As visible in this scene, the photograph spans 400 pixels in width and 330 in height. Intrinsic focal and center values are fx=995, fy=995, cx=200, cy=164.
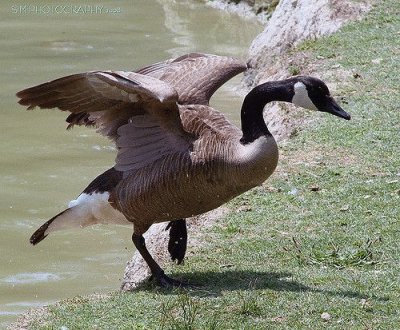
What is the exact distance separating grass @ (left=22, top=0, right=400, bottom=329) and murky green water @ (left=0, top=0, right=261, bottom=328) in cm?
155

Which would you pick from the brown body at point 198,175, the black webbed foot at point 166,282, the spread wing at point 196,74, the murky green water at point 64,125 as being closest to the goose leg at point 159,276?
the black webbed foot at point 166,282

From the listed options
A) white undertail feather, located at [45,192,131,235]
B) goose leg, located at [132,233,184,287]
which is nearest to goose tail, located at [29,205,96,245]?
white undertail feather, located at [45,192,131,235]

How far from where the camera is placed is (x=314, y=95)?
6910mm

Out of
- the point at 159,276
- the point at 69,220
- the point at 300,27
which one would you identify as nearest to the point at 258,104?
the point at 159,276

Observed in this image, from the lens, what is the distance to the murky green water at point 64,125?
9.20 m

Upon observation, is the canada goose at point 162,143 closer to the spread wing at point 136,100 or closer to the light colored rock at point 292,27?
the spread wing at point 136,100

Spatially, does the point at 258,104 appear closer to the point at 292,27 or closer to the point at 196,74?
the point at 196,74

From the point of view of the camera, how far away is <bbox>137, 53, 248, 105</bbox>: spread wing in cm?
768

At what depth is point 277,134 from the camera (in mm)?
10586

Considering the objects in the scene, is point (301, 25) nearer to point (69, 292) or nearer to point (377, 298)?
point (69, 292)

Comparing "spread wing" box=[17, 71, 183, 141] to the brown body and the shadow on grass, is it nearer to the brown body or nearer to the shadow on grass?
the brown body

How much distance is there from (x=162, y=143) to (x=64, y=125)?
265 inches

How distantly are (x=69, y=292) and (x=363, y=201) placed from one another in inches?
105

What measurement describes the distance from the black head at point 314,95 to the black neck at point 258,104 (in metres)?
0.06
